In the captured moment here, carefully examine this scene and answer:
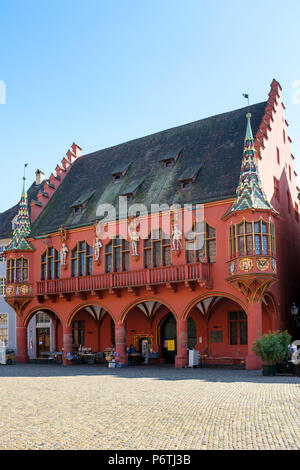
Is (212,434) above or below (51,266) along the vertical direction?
below

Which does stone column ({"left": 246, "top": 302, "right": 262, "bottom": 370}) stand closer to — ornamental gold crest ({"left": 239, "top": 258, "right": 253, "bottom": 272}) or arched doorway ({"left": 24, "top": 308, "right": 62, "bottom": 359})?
ornamental gold crest ({"left": 239, "top": 258, "right": 253, "bottom": 272})

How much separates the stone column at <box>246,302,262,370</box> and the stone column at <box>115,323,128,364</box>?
845 cm

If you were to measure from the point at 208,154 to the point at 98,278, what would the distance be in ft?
33.9

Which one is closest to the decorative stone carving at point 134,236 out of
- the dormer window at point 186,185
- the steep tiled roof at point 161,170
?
the steep tiled roof at point 161,170

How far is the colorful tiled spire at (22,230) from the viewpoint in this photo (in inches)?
1467

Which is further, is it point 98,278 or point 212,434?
point 98,278

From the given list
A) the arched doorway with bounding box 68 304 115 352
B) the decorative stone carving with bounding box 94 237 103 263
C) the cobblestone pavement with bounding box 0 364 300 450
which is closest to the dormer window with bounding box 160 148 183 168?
the decorative stone carving with bounding box 94 237 103 263

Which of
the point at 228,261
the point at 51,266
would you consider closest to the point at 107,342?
the point at 51,266

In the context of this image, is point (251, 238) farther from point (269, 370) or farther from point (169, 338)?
point (169, 338)

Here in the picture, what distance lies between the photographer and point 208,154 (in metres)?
33.2

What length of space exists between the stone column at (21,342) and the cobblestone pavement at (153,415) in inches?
680

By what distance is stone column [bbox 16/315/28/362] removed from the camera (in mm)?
36562
